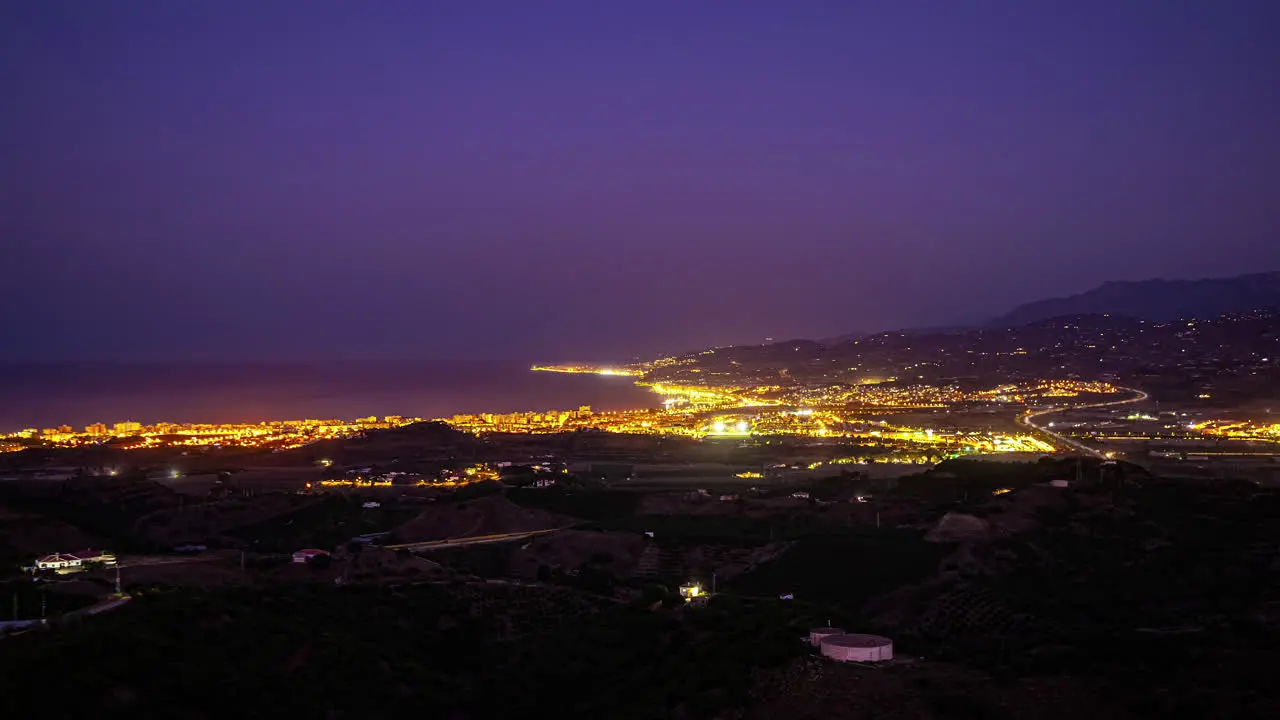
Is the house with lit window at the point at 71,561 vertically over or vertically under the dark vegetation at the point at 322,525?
over

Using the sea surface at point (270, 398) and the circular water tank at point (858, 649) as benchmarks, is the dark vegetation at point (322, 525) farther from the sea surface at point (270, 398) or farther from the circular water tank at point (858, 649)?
the sea surface at point (270, 398)

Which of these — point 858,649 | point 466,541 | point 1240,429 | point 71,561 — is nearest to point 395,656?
point 858,649

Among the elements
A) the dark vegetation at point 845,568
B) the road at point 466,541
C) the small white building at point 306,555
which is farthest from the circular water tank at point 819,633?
the road at point 466,541

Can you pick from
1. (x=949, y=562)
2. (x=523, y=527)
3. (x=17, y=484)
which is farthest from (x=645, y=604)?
(x=17, y=484)

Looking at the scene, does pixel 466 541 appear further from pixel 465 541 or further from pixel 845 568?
pixel 845 568

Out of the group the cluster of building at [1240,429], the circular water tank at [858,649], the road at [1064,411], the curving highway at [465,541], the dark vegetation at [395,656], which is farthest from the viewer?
the cluster of building at [1240,429]

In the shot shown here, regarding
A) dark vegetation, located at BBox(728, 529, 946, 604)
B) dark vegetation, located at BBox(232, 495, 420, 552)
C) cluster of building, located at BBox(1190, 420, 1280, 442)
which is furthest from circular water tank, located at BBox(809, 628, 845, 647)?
cluster of building, located at BBox(1190, 420, 1280, 442)

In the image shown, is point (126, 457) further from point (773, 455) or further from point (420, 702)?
point (420, 702)
